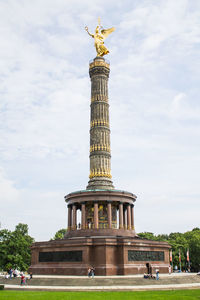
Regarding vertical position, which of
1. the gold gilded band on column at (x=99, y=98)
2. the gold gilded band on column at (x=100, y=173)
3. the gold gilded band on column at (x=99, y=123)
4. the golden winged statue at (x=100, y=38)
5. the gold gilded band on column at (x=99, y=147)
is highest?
the golden winged statue at (x=100, y=38)

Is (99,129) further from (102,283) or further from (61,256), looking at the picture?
(102,283)

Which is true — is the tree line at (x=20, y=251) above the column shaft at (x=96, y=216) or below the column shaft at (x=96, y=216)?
below

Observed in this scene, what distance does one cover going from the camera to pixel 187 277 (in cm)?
2619

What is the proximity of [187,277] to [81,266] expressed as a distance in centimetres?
906

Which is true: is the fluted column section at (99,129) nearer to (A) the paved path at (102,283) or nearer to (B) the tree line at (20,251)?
(A) the paved path at (102,283)

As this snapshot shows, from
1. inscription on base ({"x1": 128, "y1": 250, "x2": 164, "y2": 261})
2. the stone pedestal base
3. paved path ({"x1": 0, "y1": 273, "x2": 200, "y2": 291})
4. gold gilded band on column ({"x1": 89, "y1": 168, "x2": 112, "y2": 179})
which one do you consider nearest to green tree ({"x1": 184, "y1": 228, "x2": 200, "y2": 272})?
inscription on base ({"x1": 128, "y1": 250, "x2": 164, "y2": 261})

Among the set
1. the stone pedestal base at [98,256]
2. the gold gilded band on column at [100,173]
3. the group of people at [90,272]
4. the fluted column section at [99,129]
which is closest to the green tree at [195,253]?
the fluted column section at [99,129]

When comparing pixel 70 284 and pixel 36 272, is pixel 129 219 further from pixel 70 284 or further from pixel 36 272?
pixel 70 284

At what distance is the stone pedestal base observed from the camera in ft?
88.6

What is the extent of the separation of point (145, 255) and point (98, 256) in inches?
193

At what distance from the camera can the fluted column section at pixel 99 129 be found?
3697cm

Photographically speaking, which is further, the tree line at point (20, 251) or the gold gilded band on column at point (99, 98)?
the tree line at point (20, 251)

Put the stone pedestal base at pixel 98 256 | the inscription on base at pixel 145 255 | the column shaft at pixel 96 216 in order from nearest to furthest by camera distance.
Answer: the stone pedestal base at pixel 98 256, the inscription on base at pixel 145 255, the column shaft at pixel 96 216

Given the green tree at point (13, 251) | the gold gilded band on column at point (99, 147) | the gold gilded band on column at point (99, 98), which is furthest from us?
the green tree at point (13, 251)
